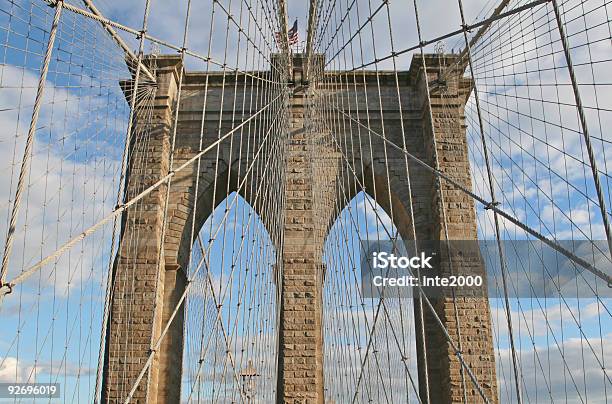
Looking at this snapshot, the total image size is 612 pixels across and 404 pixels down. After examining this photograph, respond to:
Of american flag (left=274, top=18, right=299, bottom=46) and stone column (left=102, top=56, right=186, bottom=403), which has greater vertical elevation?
american flag (left=274, top=18, right=299, bottom=46)

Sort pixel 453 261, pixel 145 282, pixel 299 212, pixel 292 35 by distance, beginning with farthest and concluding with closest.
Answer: pixel 292 35
pixel 299 212
pixel 453 261
pixel 145 282

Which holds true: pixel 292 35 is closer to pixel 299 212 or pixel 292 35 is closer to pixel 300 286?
pixel 299 212

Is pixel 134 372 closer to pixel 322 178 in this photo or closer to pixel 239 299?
pixel 239 299

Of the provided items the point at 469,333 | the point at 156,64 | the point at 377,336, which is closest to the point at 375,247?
the point at 377,336

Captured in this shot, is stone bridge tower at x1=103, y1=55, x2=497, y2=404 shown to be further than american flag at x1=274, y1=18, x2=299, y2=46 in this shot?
No

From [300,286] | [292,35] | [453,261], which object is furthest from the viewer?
[292,35]

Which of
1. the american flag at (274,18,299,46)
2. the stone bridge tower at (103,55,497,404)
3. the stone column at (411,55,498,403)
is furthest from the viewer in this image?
the american flag at (274,18,299,46)

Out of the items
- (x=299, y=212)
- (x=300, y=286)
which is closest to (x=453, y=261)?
(x=300, y=286)

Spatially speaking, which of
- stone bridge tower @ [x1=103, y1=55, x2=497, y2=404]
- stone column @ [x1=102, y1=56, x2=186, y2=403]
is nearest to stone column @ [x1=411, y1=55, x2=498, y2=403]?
stone bridge tower @ [x1=103, y1=55, x2=497, y2=404]

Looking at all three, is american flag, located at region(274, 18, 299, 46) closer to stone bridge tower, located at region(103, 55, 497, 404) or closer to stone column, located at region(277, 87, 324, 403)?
stone bridge tower, located at region(103, 55, 497, 404)

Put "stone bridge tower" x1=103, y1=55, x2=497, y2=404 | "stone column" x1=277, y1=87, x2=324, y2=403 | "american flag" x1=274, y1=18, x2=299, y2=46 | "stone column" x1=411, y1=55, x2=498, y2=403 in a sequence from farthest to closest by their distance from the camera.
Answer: "american flag" x1=274, y1=18, x2=299, y2=46 < "stone column" x1=277, y1=87, x2=324, y2=403 < "stone bridge tower" x1=103, y1=55, x2=497, y2=404 < "stone column" x1=411, y1=55, x2=498, y2=403
